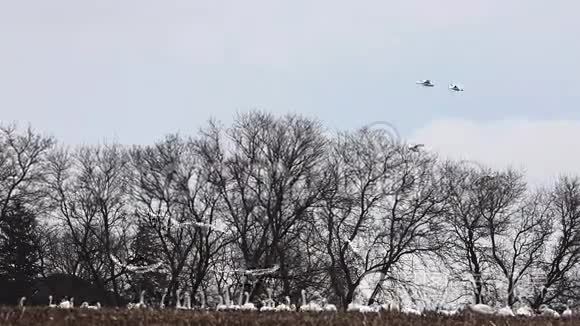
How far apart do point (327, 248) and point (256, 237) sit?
150 inches

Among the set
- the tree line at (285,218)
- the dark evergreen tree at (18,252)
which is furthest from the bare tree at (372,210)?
the dark evergreen tree at (18,252)

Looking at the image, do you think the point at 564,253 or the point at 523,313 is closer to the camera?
the point at 523,313

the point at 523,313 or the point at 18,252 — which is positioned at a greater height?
the point at 18,252

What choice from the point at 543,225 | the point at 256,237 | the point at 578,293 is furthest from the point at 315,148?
the point at 578,293

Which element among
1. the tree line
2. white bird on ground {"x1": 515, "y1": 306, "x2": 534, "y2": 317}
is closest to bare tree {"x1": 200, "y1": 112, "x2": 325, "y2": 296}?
the tree line

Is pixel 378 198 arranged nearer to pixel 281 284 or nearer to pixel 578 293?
pixel 281 284

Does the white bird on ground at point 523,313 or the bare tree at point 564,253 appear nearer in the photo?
the white bird on ground at point 523,313

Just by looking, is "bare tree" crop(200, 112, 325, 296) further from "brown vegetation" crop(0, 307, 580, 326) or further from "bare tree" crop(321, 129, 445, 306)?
"brown vegetation" crop(0, 307, 580, 326)

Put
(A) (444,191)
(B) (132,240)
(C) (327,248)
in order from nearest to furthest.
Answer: (C) (327,248) → (A) (444,191) → (B) (132,240)

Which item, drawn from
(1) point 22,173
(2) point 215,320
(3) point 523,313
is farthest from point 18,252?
(2) point 215,320

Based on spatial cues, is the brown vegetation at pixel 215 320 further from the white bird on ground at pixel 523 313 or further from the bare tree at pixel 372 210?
the bare tree at pixel 372 210

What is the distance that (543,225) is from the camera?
4025cm

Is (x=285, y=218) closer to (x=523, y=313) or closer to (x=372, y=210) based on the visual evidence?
(x=372, y=210)

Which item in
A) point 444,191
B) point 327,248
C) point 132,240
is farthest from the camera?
point 132,240
